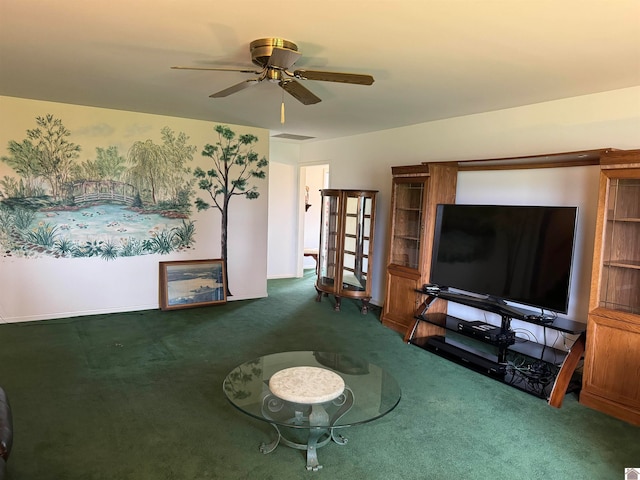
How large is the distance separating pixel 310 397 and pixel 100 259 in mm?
3739

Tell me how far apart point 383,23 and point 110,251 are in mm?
4200

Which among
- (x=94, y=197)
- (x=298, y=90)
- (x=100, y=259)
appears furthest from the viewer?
(x=100, y=259)

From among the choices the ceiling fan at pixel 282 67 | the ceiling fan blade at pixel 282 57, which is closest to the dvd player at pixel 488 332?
the ceiling fan at pixel 282 67

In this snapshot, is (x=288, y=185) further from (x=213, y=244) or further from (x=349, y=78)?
(x=349, y=78)

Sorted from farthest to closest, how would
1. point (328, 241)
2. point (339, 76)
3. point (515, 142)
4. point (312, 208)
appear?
point (312, 208) < point (328, 241) < point (515, 142) < point (339, 76)

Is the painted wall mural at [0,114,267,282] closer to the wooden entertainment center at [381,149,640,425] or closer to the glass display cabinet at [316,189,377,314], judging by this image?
the glass display cabinet at [316,189,377,314]

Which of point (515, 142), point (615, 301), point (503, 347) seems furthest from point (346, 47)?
point (503, 347)

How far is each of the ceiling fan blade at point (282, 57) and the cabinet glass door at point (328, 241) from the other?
3390 mm

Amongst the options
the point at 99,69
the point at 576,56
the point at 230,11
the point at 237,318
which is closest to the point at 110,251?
the point at 237,318

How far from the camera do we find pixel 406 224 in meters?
4.98

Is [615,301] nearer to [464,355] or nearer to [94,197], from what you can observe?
[464,355]

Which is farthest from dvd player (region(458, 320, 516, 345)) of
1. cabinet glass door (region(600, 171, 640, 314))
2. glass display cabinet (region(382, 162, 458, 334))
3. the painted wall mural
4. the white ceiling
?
the painted wall mural

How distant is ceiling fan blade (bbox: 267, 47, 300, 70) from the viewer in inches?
88.1

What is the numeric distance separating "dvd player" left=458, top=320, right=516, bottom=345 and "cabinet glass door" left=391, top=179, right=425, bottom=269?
3.13 ft
